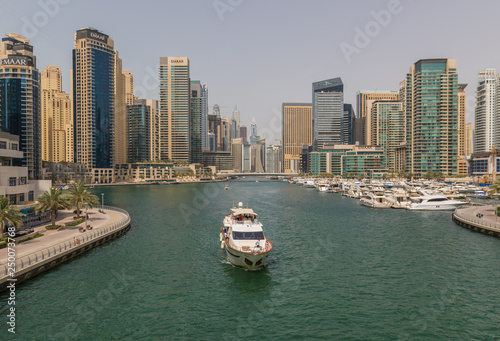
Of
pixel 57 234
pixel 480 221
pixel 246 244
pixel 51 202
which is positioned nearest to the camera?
pixel 246 244

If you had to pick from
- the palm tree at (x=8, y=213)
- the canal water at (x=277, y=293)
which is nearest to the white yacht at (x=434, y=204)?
the canal water at (x=277, y=293)

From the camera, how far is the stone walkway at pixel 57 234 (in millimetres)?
44847

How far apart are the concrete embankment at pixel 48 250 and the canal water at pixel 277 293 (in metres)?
1.39

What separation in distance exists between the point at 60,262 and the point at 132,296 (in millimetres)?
16895

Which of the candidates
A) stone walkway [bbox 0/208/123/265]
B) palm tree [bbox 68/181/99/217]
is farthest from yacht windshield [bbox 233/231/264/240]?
palm tree [bbox 68/181/99/217]

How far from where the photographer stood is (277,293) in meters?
37.7

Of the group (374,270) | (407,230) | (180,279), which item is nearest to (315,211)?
(407,230)

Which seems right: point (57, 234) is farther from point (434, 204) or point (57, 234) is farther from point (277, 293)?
point (434, 204)

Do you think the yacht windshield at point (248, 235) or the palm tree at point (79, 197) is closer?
the yacht windshield at point (248, 235)

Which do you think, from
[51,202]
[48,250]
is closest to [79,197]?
[51,202]

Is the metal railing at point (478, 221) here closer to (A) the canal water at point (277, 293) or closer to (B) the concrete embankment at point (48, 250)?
(A) the canal water at point (277, 293)

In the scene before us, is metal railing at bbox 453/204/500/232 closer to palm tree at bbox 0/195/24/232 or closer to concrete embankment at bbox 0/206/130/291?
concrete embankment at bbox 0/206/130/291

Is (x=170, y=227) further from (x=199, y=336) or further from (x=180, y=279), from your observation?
(x=199, y=336)

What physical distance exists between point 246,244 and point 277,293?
1021cm
